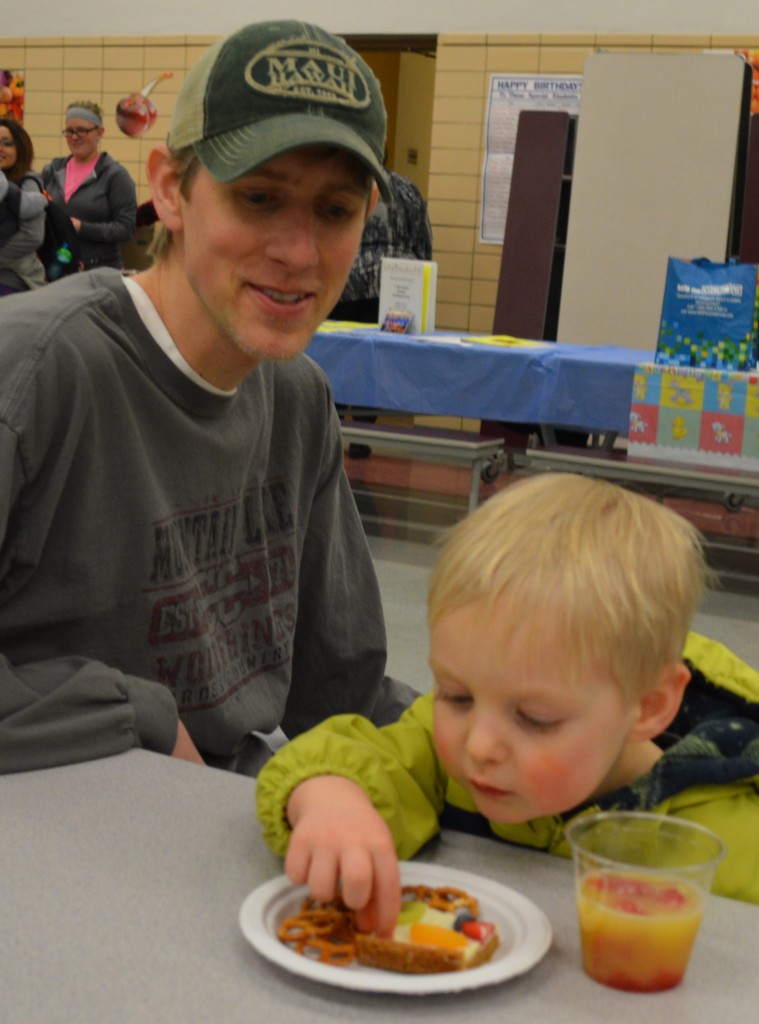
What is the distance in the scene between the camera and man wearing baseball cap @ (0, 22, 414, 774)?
1.26m

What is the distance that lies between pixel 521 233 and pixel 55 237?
8.37 feet

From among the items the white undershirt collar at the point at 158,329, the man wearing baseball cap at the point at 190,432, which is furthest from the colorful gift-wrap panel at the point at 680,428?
the white undershirt collar at the point at 158,329

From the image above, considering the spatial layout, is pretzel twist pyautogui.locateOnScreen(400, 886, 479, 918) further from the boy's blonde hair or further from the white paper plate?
the boy's blonde hair

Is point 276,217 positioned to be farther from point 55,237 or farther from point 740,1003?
point 55,237

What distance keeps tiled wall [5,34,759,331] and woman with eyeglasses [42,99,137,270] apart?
86 centimetres

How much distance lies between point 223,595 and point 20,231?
19.0 feet

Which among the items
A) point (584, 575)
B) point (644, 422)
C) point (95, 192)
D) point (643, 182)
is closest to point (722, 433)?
point (644, 422)

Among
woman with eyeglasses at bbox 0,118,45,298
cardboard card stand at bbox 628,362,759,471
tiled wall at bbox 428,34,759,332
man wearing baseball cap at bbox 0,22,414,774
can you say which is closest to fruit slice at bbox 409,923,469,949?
man wearing baseball cap at bbox 0,22,414,774

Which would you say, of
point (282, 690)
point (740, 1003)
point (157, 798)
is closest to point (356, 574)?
point (282, 690)

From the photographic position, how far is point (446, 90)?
8258 millimetres

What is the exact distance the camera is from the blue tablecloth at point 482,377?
453cm

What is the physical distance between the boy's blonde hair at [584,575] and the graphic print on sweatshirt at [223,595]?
1.57 ft

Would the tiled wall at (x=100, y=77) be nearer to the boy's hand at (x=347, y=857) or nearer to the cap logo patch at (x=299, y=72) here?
the cap logo patch at (x=299, y=72)

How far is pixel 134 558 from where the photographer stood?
1.39 m
